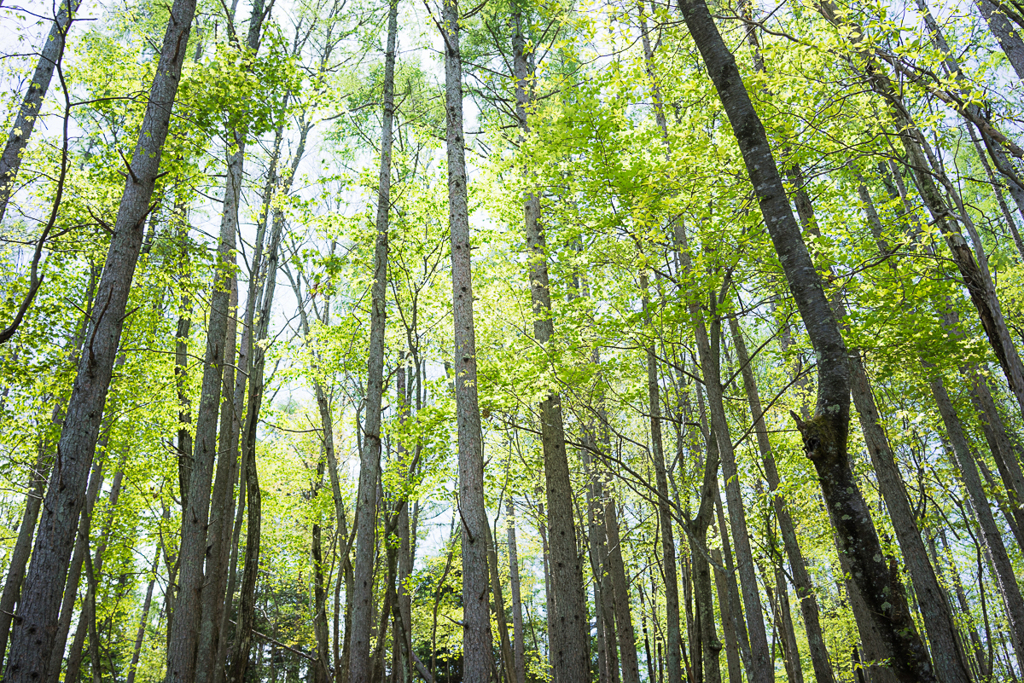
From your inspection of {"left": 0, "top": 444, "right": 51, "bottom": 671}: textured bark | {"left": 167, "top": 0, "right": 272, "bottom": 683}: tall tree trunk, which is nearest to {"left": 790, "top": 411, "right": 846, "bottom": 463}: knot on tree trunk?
{"left": 167, "top": 0, "right": 272, "bottom": 683}: tall tree trunk

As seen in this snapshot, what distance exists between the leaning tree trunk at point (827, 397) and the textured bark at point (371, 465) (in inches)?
216

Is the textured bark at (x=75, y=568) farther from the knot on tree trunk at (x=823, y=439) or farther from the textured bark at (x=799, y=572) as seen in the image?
the textured bark at (x=799, y=572)

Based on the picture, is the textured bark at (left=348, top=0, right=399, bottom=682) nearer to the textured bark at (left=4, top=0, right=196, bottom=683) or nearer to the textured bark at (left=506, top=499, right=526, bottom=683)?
the textured bark at (left=4, top=0, right=196, bottom=683)

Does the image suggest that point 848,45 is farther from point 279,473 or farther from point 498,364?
point 279,473

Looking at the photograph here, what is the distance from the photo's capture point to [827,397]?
3312 millimetres

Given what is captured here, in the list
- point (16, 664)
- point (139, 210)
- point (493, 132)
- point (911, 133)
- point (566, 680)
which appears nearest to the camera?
point (16, 664)

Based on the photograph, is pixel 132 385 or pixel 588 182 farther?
pixel 132 385

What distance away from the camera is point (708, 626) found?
262 inches

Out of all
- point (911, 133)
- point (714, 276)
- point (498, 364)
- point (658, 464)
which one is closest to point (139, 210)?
point (498, 364)

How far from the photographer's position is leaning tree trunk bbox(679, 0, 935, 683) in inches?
113

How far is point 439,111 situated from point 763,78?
9.70 metres

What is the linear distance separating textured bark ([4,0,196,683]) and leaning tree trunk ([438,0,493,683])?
9.38ft

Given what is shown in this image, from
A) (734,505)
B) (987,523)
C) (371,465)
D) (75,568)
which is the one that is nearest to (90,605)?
(75,568)

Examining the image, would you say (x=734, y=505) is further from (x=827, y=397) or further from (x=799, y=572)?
(x=827, y=397)
